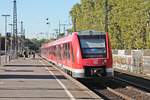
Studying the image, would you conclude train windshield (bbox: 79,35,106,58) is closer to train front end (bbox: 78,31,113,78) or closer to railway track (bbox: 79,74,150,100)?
train front end (bbox: 78,31,113,78)

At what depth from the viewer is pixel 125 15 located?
206 ft

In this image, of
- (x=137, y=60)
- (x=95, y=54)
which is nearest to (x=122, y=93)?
(x=95, y=54)

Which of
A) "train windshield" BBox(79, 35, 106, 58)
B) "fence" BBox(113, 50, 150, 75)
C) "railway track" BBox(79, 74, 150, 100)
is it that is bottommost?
"railway track" BBox(79, 74, 150, 100)

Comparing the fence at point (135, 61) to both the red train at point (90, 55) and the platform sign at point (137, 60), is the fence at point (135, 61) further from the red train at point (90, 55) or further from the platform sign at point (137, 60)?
the red train at point (90, 55)

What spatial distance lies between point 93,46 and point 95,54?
577mm

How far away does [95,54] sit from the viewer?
2847 centimetres

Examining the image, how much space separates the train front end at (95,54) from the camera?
27.8 meters

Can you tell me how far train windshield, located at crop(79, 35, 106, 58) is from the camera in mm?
28484

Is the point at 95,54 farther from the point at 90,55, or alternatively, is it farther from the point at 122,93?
the point at 122,93

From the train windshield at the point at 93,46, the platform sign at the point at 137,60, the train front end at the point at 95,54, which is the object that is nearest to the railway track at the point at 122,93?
the train front end at the point at 95,54

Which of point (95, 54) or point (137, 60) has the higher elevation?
point (95, 54)

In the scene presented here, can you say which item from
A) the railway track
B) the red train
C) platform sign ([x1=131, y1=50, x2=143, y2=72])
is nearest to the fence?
platform sign ([x1=131, y1=50, x2=143, y2=72])

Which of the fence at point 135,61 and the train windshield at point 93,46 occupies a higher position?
the train windshield at point 93,46

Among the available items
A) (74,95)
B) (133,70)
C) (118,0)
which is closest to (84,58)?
(74,95)
